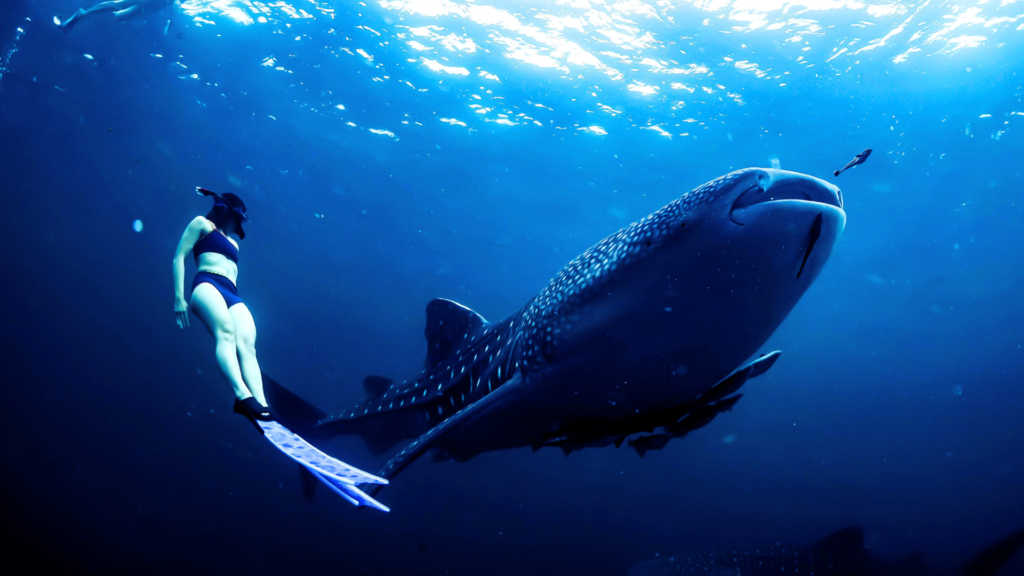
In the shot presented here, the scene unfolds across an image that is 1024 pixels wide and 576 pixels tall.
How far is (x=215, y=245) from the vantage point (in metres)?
4.23

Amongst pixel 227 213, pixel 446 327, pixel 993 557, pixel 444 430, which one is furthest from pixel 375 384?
pixel 993 557

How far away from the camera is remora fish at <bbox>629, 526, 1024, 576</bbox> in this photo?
209 inches

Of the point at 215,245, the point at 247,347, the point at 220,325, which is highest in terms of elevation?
the point at 215,245

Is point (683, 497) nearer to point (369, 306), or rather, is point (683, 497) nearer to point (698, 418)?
point (698, 418)

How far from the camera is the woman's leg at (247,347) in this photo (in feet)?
10.6

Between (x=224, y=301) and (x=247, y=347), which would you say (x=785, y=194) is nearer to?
(x=247, y=347)

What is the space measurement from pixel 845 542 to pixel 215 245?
27.2 ft

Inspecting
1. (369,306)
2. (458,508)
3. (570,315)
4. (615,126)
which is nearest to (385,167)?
(615,126)

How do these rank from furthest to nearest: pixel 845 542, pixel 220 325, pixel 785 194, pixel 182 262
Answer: pixel 845 542 → pixel 182 262 → pixel 220 325 → pixel 785 194

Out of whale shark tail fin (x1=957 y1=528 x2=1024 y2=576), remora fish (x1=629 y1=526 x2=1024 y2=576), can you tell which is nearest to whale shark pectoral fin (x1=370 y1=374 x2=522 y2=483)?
remora fish (x1=629 y1=526 x2=1024 y2=576)

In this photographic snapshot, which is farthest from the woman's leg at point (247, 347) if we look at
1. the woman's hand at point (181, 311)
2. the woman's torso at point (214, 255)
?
A: the woman's hand at point (181, 311)

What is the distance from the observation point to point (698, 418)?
108 inches

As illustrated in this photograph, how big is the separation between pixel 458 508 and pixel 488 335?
54.3ft

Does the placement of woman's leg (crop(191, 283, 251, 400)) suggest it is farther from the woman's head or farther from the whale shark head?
the whale shark head
